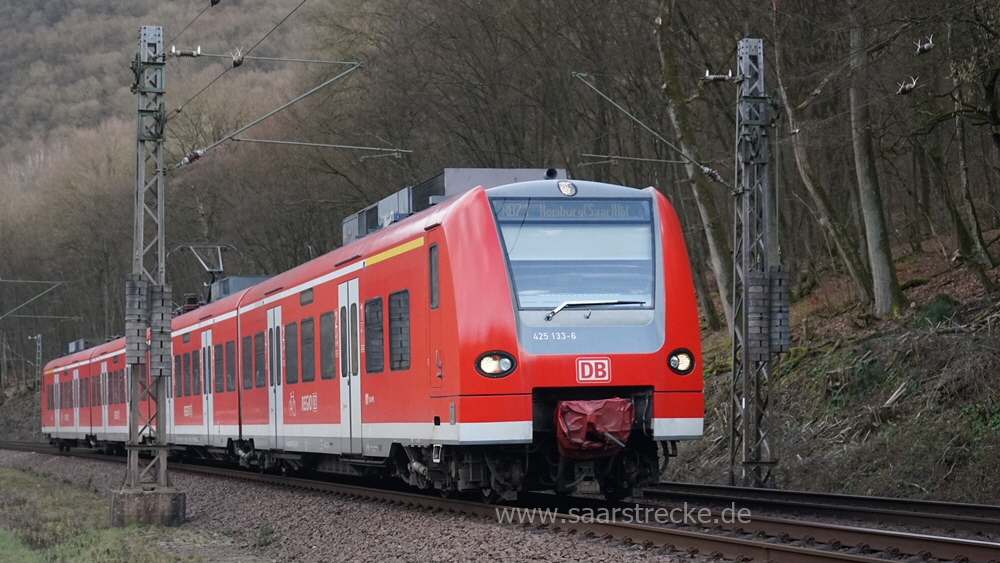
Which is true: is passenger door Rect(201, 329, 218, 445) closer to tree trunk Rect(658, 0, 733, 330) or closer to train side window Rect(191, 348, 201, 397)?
train side window Rect(191, 348, 201, 397)

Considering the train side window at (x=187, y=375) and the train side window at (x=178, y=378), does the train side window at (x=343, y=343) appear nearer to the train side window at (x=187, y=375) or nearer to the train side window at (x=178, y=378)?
the train side window at (x=187, y=375)

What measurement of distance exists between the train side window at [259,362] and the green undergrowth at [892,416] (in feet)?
22.1

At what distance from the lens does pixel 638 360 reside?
1275cm

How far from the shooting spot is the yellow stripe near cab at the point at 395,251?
13.9m

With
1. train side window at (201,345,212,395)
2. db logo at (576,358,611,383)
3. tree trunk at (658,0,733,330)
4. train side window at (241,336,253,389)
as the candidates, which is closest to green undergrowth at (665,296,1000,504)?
tree trunk at (658,0,733,330)

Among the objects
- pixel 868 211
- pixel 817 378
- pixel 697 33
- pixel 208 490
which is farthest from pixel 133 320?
pixel 697 33

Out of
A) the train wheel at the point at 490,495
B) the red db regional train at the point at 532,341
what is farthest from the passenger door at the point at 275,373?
the train wheel at the point at 490,495

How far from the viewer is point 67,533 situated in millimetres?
15570

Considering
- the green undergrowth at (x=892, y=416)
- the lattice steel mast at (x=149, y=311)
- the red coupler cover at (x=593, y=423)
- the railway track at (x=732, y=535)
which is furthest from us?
the green undergrowth at (x=892, y=416)

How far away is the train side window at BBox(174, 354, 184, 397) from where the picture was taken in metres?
27.6

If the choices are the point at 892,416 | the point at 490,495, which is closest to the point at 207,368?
the point at 892,416

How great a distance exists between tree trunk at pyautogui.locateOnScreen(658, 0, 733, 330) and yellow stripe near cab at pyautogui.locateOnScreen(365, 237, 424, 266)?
452 inches

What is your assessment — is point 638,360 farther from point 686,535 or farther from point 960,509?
point 960,509

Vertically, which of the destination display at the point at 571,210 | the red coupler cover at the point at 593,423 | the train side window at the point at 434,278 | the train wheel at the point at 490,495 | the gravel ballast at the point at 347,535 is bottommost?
the gravel ballast at the point at 347,535
